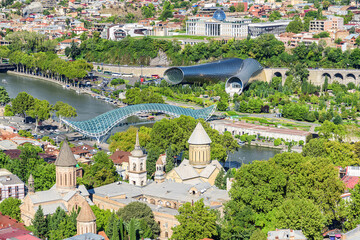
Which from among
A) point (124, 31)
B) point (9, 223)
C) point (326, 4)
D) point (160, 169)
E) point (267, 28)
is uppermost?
point (326, 4)

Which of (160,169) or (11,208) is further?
(160,169)

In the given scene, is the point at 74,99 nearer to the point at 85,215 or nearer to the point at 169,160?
the point at 169,160

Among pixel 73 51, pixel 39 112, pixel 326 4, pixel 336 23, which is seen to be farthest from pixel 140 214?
pixel 326 4

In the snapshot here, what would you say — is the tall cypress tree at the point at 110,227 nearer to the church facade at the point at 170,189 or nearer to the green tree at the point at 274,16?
the church facade at the point at 170,189

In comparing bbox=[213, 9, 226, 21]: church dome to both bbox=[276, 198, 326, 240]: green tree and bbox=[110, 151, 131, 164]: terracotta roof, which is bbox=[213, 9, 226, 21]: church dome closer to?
bbox=[110, 151, 131, 164]: terracotta roof

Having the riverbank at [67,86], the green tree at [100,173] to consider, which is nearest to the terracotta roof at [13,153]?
the green tree at [100,173]

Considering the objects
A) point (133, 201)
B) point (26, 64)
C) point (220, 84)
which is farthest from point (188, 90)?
point (133, 201)
